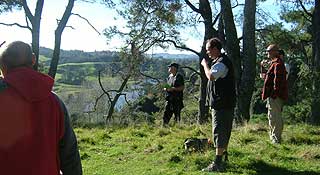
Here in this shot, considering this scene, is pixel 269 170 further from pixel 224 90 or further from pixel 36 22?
pixel 36 22

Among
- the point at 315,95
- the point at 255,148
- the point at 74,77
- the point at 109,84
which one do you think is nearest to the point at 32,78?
the point at 255,148

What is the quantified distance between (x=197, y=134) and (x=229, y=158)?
2.11m

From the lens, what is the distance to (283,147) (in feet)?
26.8

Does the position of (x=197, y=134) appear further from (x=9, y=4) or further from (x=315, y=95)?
(x=9, y=4)

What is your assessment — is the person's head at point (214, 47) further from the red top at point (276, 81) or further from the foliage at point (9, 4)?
the foliage at point (9, 4)

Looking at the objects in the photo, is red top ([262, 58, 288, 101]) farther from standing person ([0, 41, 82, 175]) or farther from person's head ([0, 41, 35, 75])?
person's head ([0, 41, 35, 75])

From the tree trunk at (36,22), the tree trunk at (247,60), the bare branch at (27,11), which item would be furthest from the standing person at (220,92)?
the bare branch at (27,11)

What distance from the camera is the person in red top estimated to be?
841 cm

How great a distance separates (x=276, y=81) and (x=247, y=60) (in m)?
4.07

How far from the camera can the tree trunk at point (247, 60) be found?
1233 cm

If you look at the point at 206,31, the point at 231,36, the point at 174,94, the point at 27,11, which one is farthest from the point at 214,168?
the point at 27,11

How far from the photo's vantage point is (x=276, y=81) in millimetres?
8414

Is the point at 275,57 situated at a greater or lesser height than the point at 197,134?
greater

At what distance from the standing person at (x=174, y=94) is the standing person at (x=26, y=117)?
8.80 metres
